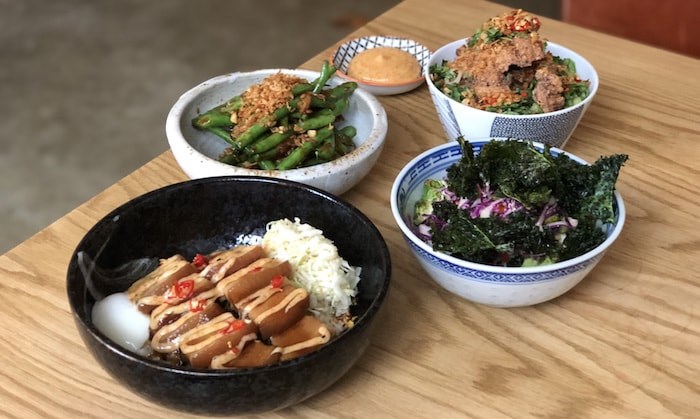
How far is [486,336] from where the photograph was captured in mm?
1095

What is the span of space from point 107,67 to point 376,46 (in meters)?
2.10

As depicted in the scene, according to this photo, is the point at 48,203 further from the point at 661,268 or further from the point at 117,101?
the point at 661,268

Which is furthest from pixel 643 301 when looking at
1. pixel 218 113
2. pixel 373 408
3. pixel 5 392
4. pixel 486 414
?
pixel 5 392

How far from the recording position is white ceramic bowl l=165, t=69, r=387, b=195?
4.12 ft

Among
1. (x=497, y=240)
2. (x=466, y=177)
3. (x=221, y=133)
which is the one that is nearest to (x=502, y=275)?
(x=497, y=240)

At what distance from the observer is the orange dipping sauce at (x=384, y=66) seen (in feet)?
5.43

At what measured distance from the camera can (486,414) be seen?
979mm

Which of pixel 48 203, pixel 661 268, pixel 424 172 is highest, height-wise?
pixel 424 172

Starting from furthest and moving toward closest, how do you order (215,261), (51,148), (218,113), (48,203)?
(51,148), (48,203), (218,113), (215,261)

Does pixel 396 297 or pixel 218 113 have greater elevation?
pixel 218 113

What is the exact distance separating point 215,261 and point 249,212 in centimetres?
14

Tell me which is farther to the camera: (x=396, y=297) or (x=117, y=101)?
(x=117, y=101)

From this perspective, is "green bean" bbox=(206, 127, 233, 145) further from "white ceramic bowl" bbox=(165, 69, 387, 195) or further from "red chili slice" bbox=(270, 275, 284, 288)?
"red chili slice" bbox=(270, 275, 284, 288)

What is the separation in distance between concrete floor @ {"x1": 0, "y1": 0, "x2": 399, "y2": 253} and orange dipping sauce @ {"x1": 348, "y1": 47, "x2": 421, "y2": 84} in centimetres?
148
